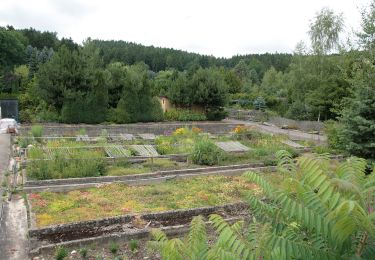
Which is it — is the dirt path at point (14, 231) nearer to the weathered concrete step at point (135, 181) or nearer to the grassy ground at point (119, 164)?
the weathered concrete step at point (135, 181)

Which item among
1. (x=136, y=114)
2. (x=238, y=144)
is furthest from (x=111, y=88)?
(x=238, y=144)

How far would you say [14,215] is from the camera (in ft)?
31.3

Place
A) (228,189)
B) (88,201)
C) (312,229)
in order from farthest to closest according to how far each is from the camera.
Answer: (228,189)
(88,201)
(312,229)

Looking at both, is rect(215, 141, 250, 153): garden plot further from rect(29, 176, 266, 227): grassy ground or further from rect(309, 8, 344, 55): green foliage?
rect(309, 8, 344, 55): green foliage

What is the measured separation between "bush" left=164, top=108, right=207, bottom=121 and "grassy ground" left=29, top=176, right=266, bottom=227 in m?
16.5

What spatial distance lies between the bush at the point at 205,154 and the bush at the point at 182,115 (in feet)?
44.5

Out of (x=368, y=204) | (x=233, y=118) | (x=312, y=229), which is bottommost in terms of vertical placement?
(x=233, y=118)

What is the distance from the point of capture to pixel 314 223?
6.89 ft

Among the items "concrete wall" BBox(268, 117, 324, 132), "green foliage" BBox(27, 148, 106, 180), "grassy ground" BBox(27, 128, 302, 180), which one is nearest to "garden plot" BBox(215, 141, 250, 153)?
"grassy ground" BBox(27, 128, 302, 180)

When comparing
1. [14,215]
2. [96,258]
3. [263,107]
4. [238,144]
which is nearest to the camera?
[96,258]

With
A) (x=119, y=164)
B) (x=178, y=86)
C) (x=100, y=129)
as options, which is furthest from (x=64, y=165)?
(x=178, y=86)

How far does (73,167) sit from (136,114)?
14571mm

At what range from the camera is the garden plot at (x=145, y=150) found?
16239 millimetres

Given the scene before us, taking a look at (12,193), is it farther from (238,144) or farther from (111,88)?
(111,88)
